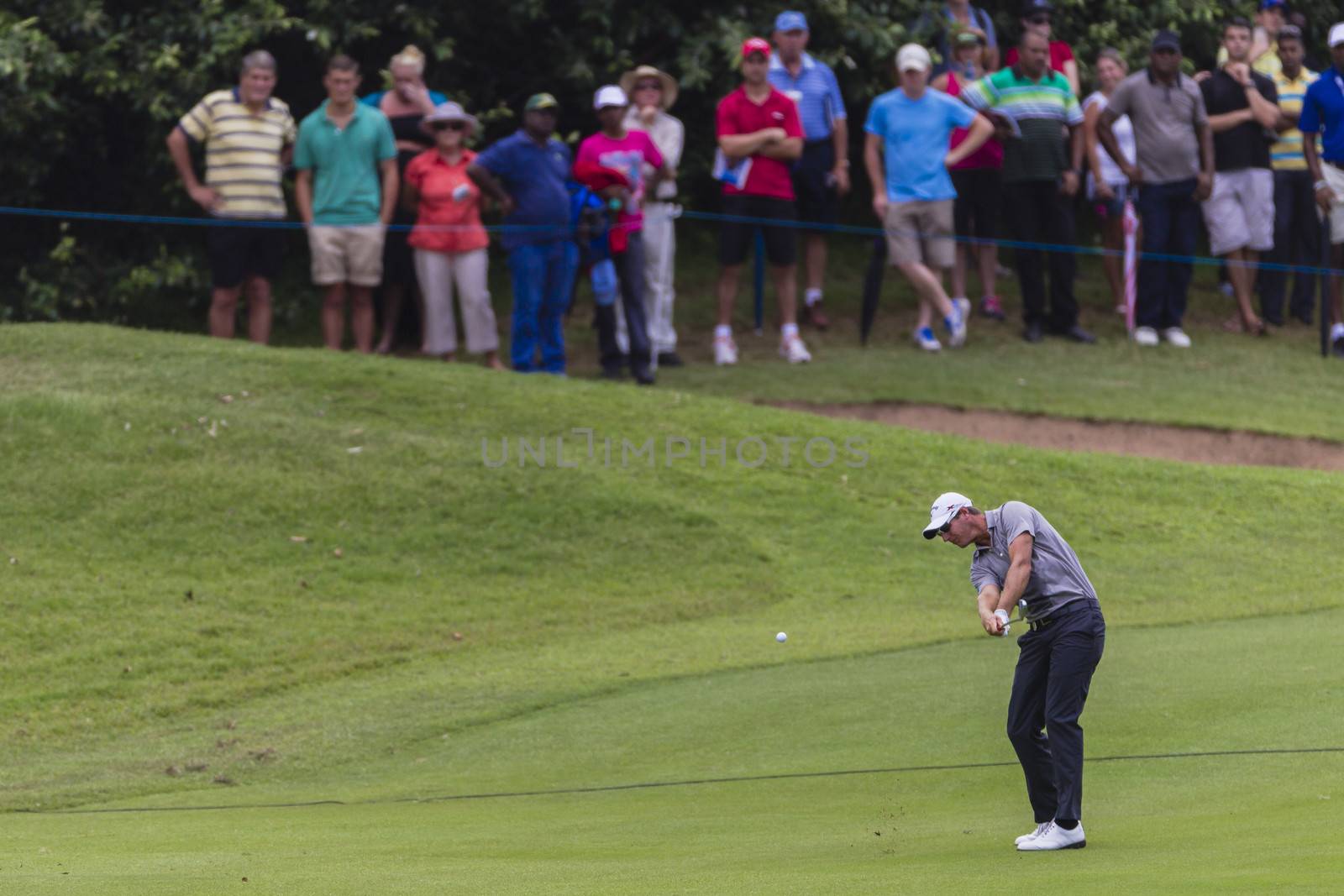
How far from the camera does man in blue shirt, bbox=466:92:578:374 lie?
19219mm

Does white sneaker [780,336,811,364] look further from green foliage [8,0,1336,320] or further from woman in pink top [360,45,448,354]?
woman in pink top [360,45,448,354]

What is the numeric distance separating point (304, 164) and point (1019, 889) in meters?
13.5

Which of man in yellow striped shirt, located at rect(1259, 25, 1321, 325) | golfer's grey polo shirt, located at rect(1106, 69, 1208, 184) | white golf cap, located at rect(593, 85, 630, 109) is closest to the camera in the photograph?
white golf cap, located at rect(593, 85, 630, 109)

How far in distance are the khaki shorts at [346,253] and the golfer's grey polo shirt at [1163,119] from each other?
7999mm

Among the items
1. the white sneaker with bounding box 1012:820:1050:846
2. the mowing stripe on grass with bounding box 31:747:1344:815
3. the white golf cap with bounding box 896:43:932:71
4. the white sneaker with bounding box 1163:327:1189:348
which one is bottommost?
the mowing stripe on grass with bounding box 31:747:1344:815

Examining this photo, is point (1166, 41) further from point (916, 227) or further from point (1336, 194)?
point (916, 227)

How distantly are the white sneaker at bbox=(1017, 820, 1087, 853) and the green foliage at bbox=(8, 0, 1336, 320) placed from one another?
1432cm

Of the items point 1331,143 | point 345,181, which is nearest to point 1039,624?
point 345,181

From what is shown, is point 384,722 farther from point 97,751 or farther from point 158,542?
point 158,542

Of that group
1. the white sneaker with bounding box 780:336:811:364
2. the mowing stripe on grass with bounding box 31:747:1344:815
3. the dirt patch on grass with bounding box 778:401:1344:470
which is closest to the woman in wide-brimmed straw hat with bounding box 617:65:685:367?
the white sneaker with bounding box 780:336:811:364

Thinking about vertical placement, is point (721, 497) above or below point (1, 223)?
below

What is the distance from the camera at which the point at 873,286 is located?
22000 mm

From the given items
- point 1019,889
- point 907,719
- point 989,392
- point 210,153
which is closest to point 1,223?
point 210,153

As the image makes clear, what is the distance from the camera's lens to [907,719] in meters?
12.0
